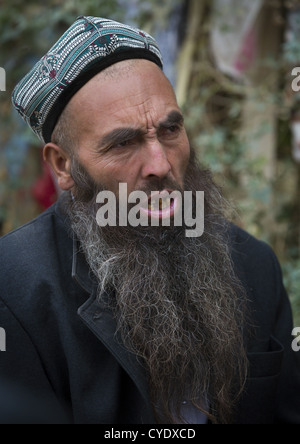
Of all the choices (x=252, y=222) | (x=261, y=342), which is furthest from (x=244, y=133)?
(x=261, y=342)

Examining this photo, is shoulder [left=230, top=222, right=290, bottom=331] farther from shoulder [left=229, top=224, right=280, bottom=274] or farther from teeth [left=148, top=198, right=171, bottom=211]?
teeth [left=148, top=198, right=171, bottom=211]

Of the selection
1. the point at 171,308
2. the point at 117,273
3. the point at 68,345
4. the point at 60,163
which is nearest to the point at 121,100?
the point at 60,163

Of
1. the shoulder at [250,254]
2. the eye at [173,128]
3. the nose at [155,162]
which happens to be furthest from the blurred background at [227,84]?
the nose at [155,162]

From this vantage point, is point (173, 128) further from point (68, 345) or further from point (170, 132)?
point (68, 345)

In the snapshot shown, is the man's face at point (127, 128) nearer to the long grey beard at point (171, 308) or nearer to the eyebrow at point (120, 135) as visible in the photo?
the eyebrow at point (120, 135)

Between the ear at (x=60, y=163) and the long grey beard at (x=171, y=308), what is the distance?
10 cm

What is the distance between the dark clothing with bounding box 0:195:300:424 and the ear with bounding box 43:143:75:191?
0.14m

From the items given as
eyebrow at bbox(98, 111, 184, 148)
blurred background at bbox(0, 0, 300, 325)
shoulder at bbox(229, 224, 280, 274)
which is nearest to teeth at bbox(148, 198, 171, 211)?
eyebrow at bbox(98, 111, 184, 148)

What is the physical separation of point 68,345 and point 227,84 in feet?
9.77

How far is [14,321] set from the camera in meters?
1.92

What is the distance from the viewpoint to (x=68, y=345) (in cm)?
192

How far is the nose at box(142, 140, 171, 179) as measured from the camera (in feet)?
6.19
